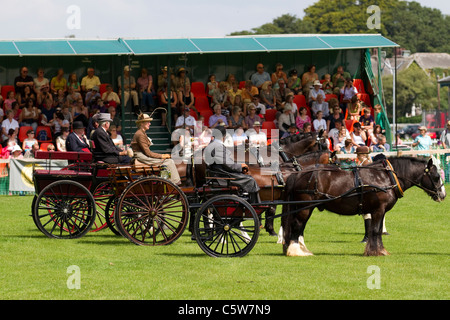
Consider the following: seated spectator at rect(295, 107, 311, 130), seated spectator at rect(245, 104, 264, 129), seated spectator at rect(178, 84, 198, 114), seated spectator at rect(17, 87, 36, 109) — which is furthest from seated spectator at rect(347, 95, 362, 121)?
seated spectator at rect(17, 87, 36, 109)

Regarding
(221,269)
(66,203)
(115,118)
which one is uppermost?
(115,118)

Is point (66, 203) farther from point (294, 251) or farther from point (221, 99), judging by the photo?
point (221, 99)

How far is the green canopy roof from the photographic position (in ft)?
75.1

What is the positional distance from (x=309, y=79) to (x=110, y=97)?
663 centimetres

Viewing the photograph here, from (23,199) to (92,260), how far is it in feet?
31.1

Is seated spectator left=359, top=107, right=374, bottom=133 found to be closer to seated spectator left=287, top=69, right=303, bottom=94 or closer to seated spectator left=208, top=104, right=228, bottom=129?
seated spectator left=287, top=69, right=303, bottom=94

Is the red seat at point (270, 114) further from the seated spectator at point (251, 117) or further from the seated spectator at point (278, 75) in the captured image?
the seated spectator at point (278, 75)

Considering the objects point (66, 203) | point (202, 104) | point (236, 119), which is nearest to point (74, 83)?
point (202, 104)

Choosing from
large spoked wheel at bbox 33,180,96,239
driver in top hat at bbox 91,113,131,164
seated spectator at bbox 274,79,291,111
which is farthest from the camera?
seated spectator at bbox 274,79,291,111

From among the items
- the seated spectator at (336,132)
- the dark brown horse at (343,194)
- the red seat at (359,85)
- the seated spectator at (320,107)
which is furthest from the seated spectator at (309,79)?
the dark brown horse at (343,194)

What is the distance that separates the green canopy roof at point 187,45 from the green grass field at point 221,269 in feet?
29.2

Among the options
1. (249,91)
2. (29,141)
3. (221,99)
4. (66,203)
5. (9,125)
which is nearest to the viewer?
(66,203)

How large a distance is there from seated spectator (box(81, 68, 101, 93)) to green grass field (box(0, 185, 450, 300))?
1050 centimetres

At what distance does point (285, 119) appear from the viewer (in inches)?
947
